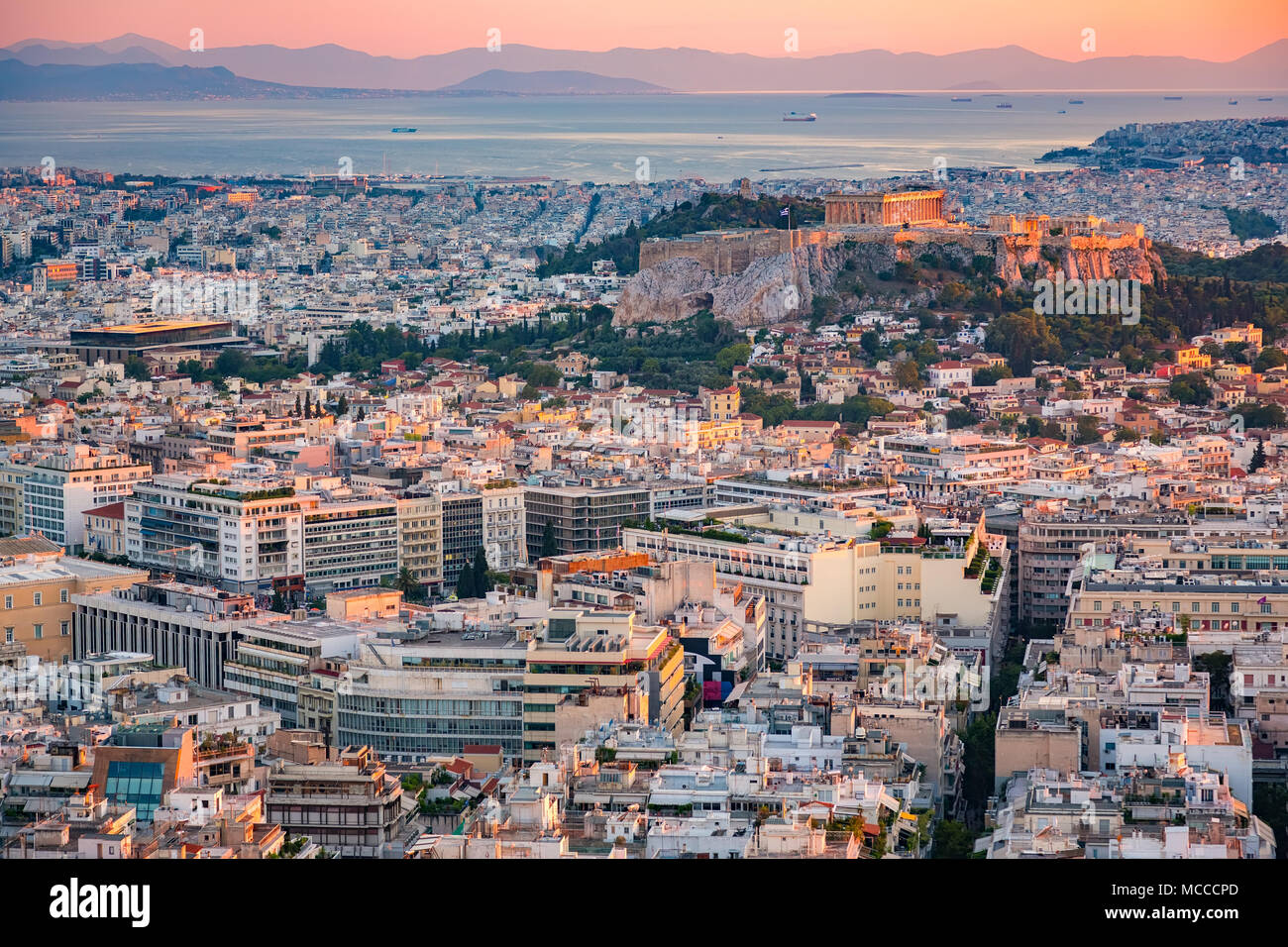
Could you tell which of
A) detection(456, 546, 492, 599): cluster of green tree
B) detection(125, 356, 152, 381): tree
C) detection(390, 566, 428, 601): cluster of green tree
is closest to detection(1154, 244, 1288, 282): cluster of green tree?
detection(125, 356, 152, 381): tree

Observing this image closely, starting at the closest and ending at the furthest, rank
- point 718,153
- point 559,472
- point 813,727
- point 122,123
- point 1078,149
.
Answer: point 813,727 → point 559,472 → point 122,123 → point 1078,149 → point 718,153

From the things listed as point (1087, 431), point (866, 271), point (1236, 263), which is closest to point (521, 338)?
point (866, 271)

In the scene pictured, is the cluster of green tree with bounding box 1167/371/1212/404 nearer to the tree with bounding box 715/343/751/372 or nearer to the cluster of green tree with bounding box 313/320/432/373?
the tree with bounding box 715/343/751/372

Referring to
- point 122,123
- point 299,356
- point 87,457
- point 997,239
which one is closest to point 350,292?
point 299,356

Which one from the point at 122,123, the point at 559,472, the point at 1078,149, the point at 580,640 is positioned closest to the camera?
the point at 580,640

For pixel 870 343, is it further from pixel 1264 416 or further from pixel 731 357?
pixel 1264 416

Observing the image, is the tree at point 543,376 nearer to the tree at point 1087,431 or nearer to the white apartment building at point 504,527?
the tree at point 1087,431
